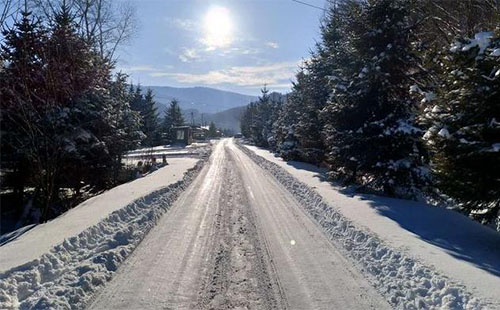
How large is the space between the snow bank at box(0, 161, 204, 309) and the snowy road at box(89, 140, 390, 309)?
0.25 meters

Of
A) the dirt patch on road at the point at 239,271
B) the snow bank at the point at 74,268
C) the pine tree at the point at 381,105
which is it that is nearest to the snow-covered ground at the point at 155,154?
the pine tree at the point at 381,105

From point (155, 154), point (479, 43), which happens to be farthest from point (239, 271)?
point (155, 154)

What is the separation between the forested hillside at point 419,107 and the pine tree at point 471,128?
0.02m

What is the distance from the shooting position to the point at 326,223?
882 centimetres

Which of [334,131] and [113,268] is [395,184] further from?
[113,268]

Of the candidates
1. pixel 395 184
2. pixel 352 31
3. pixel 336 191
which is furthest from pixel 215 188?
pixel 352 31

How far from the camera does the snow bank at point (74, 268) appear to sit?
4722 mm

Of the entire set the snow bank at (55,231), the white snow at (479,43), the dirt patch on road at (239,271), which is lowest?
the snow bank at (55,231)

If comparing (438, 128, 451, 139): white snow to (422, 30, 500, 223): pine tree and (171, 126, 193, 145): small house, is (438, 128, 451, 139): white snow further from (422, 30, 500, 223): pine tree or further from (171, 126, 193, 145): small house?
(171, 126, 193, 145): small house

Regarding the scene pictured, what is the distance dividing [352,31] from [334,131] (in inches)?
149

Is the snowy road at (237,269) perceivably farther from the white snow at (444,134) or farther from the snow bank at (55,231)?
the white snow at (444,134)

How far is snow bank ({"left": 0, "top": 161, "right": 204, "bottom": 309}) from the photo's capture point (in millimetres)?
4722

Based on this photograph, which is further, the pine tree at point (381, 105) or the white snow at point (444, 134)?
the pine tree at point (381, 105)

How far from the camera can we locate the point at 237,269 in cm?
580
